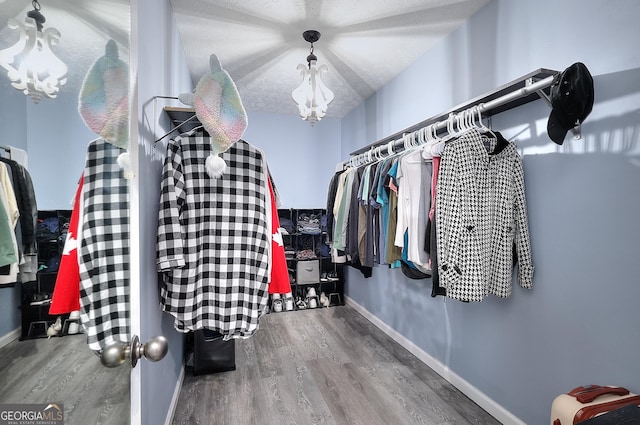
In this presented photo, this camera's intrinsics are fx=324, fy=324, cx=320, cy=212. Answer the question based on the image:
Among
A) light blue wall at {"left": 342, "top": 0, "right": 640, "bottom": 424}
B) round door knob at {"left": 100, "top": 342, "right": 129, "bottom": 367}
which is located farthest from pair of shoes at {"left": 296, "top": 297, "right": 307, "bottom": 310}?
round door knob at {"left": 100, "top": 342, "right": 129, "bottom": 367}

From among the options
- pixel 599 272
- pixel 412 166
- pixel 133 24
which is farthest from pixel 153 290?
pixel 599 272

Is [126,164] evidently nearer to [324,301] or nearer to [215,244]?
[215,244]

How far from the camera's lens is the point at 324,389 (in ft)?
7.27

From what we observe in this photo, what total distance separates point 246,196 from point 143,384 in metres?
0.91

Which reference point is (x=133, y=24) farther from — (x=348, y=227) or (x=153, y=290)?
(x=348, y=227)

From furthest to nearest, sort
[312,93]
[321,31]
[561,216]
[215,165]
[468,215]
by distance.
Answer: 1. [321,31]
2. [312,93]
3. [468,215]
4. [561,216]
5. [215,165]

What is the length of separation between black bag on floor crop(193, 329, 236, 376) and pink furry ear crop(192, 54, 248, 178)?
167 centimetres

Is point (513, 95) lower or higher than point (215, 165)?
higher

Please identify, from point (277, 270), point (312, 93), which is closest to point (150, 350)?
point (277, 270)

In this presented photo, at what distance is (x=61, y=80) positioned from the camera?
1.50ft

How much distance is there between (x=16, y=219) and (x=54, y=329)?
0.54 feet

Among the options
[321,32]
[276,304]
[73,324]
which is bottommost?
[276,304]

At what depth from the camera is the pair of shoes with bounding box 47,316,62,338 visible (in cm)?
44

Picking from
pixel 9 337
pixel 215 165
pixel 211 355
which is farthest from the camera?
pixel 211 355
